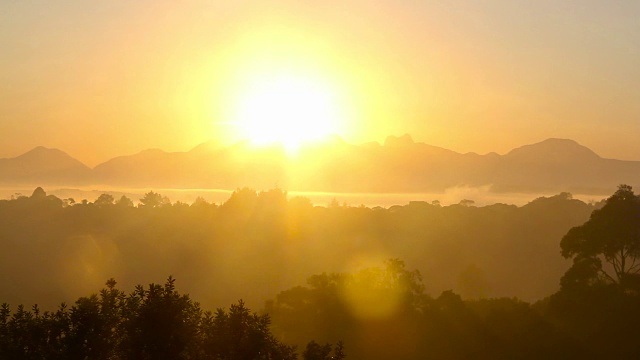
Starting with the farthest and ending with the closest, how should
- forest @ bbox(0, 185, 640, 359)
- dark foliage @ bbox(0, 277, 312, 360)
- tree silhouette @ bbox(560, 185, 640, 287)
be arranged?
tree silhouette @ bbox(560, 185, 640, 287) < forest @ bbox(0, 185, 640, 359) < dark foliage @ bbox(0, 277, 312, 360)

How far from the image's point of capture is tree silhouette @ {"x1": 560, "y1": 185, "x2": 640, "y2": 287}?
49.3 metres

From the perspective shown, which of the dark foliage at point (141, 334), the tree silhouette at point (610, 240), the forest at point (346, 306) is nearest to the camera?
the dark foliage at point (141, 334)

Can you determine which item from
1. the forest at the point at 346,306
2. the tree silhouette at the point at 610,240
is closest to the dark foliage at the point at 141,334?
the forest at the point at 346,306

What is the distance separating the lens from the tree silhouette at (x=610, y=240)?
4934 centimetres

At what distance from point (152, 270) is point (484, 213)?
109899mm

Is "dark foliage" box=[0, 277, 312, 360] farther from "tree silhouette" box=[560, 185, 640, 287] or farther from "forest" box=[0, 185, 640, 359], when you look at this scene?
"tree silhouette" box=[560, 185, 640, 287]

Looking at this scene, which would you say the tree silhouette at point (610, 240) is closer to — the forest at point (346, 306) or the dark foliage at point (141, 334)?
the forest at point (346, 306)

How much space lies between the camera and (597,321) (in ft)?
153

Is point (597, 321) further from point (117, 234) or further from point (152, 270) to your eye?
point (117, 234)

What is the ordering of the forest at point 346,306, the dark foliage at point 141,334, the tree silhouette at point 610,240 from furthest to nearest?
the tree silhouette at point 610,240 < the forest at point 346,306 < the dark foliage at point 141,334

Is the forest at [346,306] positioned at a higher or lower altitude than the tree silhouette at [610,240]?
lower

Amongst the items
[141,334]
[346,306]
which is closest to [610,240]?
[346,306]

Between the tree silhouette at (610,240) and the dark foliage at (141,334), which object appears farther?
the tree silhouette at (610,240)

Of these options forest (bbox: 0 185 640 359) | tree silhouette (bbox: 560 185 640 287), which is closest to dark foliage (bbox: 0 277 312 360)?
forest (bbox: 0 185 640 359)
